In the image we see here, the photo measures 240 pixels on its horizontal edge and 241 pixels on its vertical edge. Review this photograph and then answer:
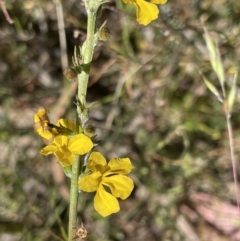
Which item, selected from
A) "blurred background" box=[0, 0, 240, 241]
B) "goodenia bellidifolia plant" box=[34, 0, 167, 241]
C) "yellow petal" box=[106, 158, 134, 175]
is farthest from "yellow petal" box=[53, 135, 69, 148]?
"blurred background" box=[0, 0, 240, 241]

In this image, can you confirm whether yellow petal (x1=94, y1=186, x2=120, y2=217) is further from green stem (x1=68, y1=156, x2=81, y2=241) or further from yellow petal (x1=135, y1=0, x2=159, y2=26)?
yellow petal (x1=135, y1=0, x2=159, y2=26)

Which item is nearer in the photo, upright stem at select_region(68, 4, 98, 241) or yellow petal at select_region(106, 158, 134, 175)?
upright stem at select_region(68, 4, 98, 241)

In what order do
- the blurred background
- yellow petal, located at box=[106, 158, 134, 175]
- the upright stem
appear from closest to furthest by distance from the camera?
1. the upright stem
2. yellow petal, located at box=[106, 158, 134, 175]
3. the blurred background

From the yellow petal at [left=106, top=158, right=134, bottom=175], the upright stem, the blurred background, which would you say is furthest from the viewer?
the blurred background

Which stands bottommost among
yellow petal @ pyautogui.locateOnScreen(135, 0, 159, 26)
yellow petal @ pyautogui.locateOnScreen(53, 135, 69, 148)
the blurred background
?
the blurred background

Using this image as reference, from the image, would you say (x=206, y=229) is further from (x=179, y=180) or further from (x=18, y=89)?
(x=18, y=89)

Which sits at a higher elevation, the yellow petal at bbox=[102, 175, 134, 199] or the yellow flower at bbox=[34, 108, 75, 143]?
the yellow flower at bbox=[34, 108, 75, 143]

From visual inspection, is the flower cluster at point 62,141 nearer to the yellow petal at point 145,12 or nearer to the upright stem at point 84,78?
the upright stem at point 84,78
